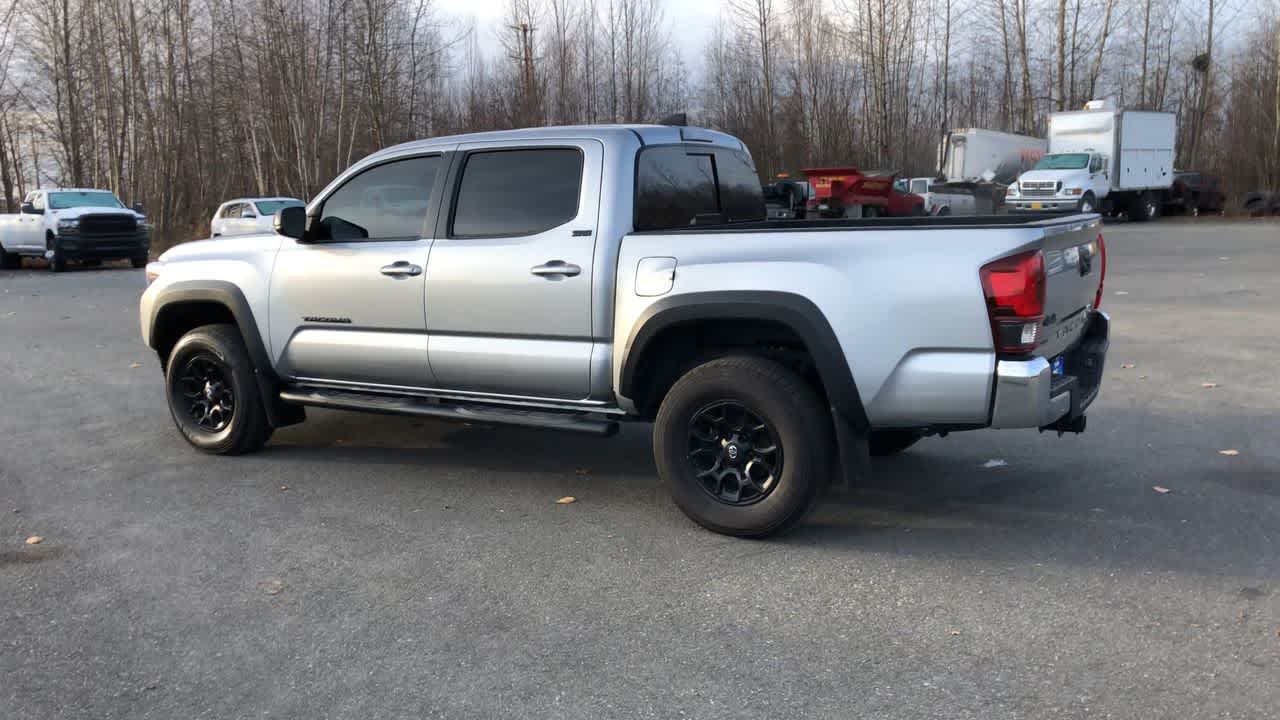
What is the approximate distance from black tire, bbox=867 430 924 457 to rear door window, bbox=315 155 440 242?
2.79 m

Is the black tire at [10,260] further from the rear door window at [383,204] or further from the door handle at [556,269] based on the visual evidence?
the door handle at [556,269]

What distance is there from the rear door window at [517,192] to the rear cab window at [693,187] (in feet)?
1.20

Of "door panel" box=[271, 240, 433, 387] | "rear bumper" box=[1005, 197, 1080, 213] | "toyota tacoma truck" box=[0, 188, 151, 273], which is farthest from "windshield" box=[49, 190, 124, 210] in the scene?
"rear bumper" box=[1005, 197, 1080, 213]

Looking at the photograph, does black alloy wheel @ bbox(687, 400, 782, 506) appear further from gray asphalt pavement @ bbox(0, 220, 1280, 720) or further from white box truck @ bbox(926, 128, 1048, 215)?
white box truck @ bbox(926, 128, 1048, 215)

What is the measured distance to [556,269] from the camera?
5.32m

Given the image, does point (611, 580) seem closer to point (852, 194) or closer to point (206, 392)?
point (206, 392)

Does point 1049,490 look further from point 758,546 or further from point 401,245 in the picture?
point 401,245

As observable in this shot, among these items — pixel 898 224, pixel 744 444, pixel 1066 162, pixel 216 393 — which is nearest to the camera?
pixel 898 224

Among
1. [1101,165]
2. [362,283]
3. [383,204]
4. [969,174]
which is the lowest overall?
[362,283]

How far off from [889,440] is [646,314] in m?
1.78

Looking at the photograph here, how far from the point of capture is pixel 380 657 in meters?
3.75

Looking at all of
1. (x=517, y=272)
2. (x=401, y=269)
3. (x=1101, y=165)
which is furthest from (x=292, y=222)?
(x=1101, y=165)

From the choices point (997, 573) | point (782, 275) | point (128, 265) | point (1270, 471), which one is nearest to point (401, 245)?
point (782, 275)

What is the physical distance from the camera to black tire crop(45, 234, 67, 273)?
24609mm
